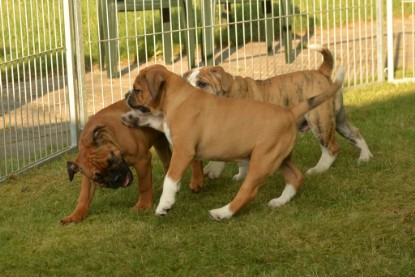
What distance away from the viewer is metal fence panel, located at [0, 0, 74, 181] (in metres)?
6.99

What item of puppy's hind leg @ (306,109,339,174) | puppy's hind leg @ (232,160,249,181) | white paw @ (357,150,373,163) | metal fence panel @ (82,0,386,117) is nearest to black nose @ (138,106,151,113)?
puppy's hind leg @ (232,160,249,181)

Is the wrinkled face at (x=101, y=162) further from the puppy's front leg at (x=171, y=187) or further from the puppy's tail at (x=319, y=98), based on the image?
the puppy's tail at (x=319, y=98)

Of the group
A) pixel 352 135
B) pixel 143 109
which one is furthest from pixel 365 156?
pixel 143 109

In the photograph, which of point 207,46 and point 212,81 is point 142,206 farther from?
point 207,46

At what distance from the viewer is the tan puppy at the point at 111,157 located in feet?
17.9

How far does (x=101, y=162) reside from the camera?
544 cm

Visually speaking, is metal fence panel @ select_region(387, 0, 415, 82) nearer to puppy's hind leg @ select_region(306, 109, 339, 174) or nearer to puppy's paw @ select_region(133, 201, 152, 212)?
puppy's hind leg @ select_region(306, 109, 339, 174)

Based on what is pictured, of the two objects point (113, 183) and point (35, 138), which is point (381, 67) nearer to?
point (35, 138)

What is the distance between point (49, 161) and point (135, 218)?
6.43 feet

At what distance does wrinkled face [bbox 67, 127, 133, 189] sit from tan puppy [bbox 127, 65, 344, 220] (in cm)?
30

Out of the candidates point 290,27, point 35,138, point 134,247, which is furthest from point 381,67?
point 134,247

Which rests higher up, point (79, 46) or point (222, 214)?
point (79, 46)

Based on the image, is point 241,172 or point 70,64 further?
point 70,64

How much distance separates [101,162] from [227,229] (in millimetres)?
853
